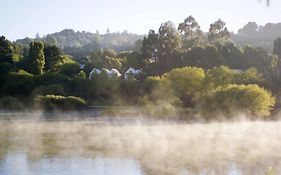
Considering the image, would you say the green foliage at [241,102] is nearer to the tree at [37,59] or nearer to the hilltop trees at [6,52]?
the tree at [37,59]

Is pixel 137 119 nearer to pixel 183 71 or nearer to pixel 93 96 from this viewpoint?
pixel 183 71

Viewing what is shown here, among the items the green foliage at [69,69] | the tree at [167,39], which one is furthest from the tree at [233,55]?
the green foliage at [69,69]

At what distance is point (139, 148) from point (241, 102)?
28.7 meters

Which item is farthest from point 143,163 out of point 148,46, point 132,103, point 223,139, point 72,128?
point 148,46

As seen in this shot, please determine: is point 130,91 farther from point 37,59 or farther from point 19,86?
point 37,59

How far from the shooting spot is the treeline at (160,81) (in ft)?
217

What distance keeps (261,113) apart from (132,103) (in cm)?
2591

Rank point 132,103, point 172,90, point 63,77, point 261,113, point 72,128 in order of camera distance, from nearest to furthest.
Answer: point 72,128, point 261,113, point 172,90, point 132,103, point 63,77

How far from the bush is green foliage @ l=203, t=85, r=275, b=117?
77.0 ft

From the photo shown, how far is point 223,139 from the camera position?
43062mm

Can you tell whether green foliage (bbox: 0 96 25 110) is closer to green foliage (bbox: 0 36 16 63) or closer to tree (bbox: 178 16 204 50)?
green foliage (bbox: 0 36 16 63)

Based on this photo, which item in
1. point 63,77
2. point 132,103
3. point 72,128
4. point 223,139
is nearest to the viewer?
point 223,139

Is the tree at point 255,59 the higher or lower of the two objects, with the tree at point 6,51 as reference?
lower

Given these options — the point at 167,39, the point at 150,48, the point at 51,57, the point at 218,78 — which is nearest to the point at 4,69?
the point at 51,57
